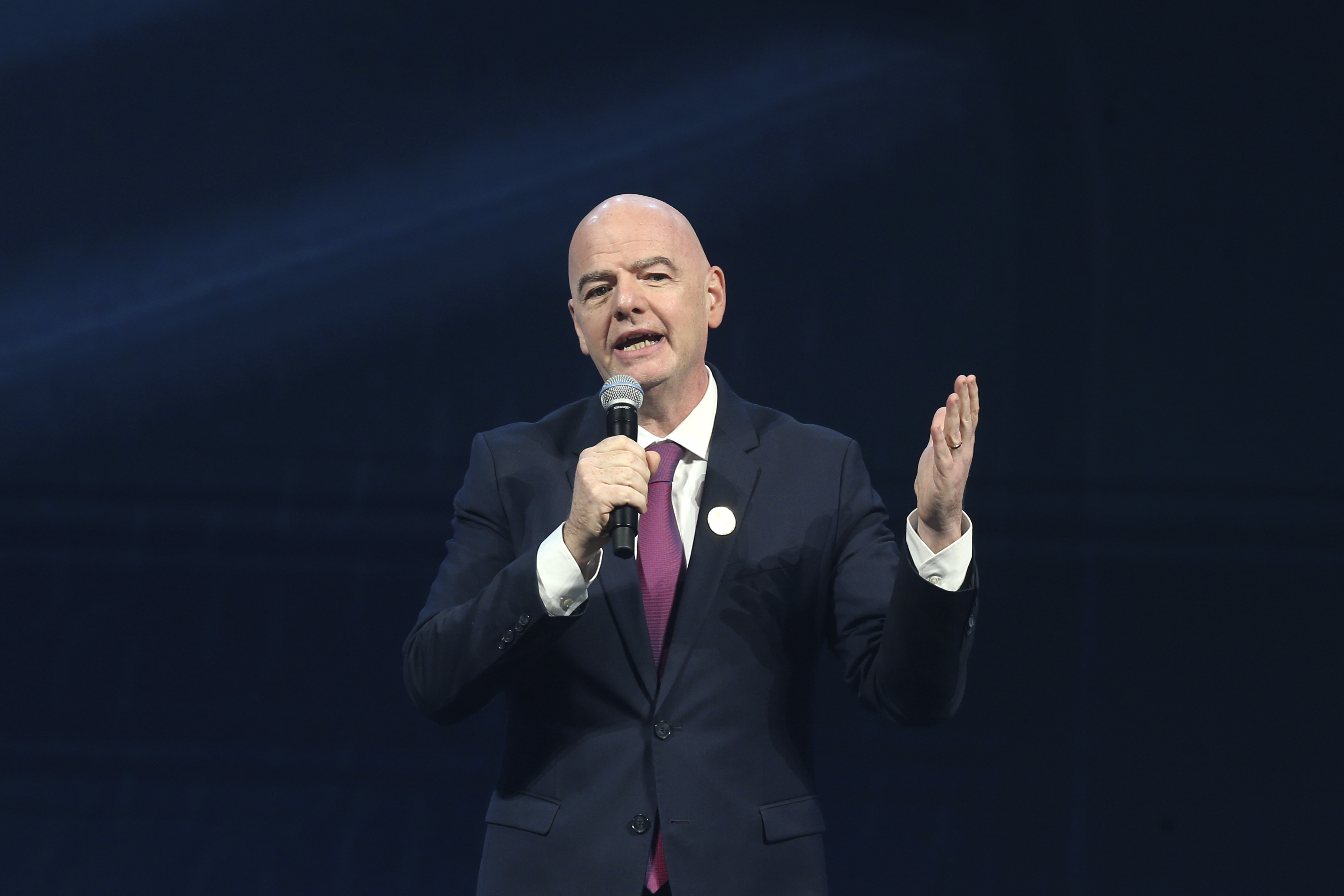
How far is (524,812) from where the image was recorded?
144cm

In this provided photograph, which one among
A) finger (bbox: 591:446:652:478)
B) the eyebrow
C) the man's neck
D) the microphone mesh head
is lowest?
finger (bbox: 591:446:652:478)

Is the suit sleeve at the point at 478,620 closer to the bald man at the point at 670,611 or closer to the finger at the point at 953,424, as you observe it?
the bald man at the point at 670,611

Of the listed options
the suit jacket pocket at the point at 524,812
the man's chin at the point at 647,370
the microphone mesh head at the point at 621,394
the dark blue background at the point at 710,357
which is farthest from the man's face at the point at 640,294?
the dark blue background at the point at 710,357

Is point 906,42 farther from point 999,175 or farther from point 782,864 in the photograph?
point 782,864

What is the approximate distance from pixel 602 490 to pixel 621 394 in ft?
0.76

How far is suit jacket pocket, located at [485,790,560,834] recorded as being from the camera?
4.65ft

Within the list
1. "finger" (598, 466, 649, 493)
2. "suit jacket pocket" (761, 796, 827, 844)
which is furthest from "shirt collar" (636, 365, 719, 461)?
"suit jacket pocket" (761, 796, 827, 844)

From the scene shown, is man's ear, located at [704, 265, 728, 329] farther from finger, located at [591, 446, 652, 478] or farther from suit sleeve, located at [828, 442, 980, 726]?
finger, located at [591, 446, 652, 478]

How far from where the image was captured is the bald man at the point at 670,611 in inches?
52.4

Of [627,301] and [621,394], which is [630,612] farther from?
[627,301]

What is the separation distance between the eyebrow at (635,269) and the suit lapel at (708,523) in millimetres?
177

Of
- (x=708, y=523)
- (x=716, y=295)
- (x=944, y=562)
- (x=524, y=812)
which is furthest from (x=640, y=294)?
(x=524, y=812)

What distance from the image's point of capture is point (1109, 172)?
115 inches

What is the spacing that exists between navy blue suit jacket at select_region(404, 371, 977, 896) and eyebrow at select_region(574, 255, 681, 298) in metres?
0.26
